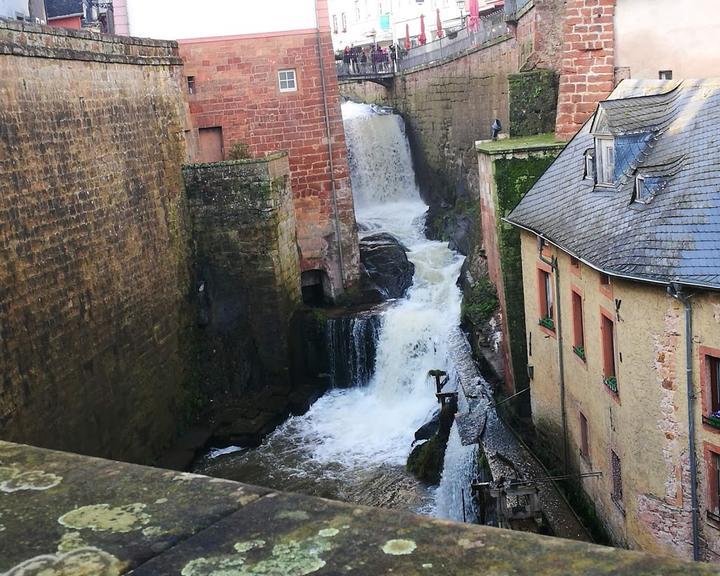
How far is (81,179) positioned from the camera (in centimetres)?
1509

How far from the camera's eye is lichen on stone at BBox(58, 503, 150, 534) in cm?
238

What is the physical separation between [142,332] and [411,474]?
5.34m

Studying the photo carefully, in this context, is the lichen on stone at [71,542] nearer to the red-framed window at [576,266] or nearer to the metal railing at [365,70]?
the red-framed window at [576,266]

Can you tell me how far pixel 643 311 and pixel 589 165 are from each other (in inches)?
123

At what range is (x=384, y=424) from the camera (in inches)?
714

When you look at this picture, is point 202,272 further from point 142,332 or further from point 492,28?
point 492,28

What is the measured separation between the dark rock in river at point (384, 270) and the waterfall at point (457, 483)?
25.6 feet

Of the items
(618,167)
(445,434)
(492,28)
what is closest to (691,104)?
(618,167)

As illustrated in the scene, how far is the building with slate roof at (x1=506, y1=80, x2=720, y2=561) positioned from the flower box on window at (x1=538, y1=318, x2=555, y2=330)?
0.04 metres

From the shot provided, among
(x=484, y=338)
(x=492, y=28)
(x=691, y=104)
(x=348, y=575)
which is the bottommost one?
(x=484, y=338)

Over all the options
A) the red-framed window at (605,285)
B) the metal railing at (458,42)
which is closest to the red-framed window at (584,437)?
the red-framed window at (605,285)

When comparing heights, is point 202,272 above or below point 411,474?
above

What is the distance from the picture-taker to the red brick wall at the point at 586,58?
54.2 ft

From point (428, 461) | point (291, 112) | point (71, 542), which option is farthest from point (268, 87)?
point (71, 542)
